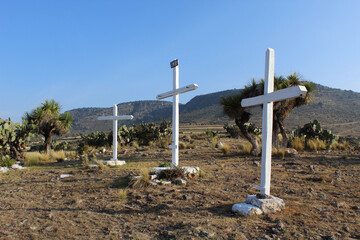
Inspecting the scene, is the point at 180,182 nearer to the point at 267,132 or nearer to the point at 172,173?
the point at 172,173

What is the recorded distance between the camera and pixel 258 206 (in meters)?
4.73

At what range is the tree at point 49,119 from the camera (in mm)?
14219

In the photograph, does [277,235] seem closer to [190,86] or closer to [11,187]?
[190,86]

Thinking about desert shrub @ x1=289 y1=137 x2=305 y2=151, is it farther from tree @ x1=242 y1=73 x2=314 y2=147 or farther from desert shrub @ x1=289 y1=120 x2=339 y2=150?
tree @ x1=242 y1=73 x2=314 y2=147

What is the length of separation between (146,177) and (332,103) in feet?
207

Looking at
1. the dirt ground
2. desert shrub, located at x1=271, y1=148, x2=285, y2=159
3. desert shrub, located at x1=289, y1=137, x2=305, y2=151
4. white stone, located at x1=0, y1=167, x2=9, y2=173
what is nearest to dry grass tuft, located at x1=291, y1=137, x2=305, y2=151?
desert shrub, located at x1=289, y1=137, x2=305, y2=151

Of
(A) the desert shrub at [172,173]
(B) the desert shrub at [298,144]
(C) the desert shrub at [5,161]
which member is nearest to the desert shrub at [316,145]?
(B) the desert shrub at [298,144]

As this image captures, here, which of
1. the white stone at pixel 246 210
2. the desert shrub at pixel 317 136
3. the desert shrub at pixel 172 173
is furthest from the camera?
the desert shrub at pixel 317 136

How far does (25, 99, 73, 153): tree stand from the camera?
14.2 m

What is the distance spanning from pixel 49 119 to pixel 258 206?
12800 mm

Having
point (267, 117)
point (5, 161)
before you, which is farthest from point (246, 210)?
point (5, 161)

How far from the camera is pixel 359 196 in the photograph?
18.9 ft

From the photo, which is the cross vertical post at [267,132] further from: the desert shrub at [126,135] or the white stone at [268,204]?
the desert shrub at [126,135]

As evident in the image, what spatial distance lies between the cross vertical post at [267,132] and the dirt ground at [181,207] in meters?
0.60
